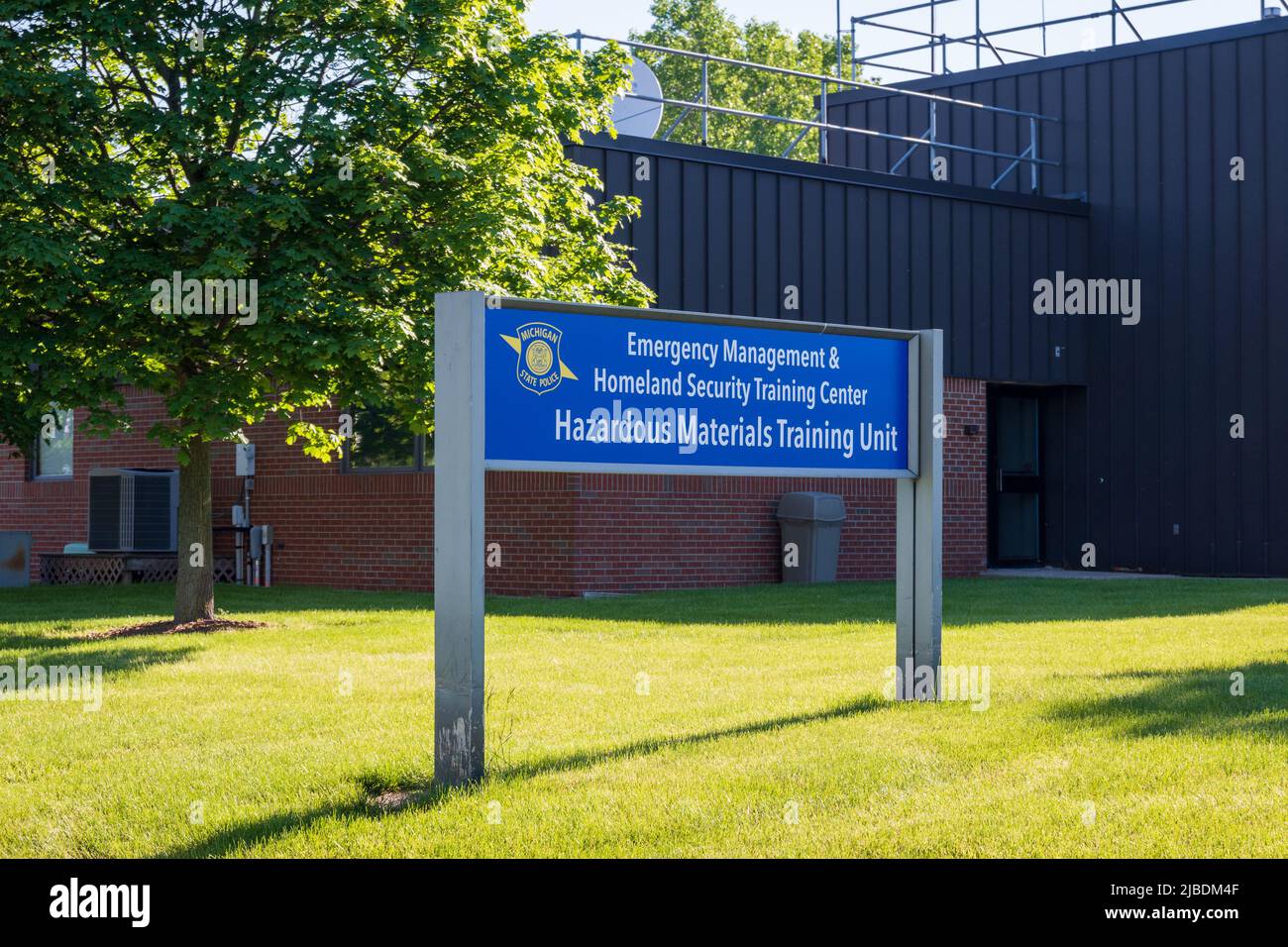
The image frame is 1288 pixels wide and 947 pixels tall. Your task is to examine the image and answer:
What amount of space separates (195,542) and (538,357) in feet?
25.0

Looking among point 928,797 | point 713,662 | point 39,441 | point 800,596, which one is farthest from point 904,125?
point 928,797

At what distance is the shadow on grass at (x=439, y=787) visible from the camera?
567 cm

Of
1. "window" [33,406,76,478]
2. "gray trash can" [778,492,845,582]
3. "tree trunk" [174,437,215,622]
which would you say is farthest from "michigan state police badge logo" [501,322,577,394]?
"window" [33,406,76,478]

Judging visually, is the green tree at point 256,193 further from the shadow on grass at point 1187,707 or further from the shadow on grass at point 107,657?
the shadow on grass at point 1187,707

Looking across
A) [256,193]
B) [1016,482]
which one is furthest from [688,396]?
[1016,482]

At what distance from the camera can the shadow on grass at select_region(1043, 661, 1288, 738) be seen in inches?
294

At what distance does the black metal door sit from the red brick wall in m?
1.37

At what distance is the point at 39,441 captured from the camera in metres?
25.0

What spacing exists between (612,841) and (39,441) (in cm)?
2174

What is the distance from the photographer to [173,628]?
43.6 feet

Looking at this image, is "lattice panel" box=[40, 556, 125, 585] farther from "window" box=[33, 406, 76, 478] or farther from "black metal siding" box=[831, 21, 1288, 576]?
"black metal siding" box=[831, 21, 1288, 576]

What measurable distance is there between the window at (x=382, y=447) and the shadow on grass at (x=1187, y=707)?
11.4 metres

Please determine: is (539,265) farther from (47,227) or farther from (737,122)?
(737,122)

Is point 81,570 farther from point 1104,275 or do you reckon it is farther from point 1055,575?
point 1104,275
